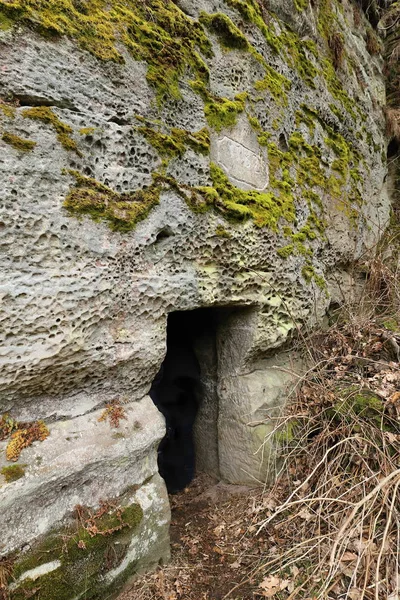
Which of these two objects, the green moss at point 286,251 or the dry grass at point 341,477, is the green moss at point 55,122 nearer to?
the green moss at point 286,251

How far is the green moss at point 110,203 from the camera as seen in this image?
6.25 feet

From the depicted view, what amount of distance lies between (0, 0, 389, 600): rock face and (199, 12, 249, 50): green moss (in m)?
0.01

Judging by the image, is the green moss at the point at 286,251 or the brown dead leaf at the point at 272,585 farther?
the green moss at the point at 286,251

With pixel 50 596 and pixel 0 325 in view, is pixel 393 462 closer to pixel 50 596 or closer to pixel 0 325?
pixel 50 596

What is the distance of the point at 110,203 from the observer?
2.02 metres

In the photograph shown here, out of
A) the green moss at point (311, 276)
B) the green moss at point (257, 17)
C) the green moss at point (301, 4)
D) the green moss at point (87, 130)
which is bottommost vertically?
the green moss at point (311, 276)

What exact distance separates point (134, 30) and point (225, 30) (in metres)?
0.90

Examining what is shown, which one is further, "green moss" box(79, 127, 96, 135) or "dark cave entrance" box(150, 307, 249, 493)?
"dark cave entrance" box(150, 307, 249, 493)

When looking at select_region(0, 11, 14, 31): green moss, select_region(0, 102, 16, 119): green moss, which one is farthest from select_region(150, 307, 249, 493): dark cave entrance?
select_region(0, 11, 14, 31): green moss

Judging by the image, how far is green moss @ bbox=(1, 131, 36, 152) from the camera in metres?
1.69

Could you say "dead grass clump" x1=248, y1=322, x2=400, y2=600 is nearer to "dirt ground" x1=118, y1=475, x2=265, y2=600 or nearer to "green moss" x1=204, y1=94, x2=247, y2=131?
"dirt ground" x1=118, y1=475, x2=265, y2=600

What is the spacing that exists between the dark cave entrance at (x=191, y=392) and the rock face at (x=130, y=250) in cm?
3

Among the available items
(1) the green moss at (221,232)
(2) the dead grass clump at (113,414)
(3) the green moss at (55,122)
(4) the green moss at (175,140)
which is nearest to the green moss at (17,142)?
(3) the green moss at (55,122)

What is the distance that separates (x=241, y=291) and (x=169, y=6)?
6.40 feet
